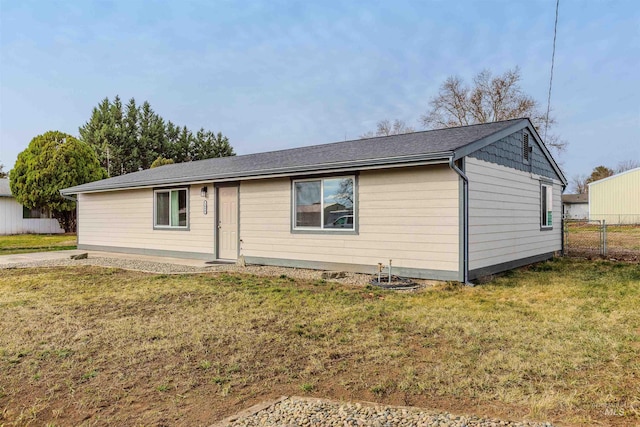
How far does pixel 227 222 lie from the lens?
1084 centimetres

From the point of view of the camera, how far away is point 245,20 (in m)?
13.8

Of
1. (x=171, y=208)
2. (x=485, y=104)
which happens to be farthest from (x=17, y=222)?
(x=485, y=104)

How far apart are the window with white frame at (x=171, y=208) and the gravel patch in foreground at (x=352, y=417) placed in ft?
31.7

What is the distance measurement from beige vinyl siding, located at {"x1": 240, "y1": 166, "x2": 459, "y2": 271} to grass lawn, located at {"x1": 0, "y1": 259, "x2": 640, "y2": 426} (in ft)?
2.95

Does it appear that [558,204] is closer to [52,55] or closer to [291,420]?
[291,420]

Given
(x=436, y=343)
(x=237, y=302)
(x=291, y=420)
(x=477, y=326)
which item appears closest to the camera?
(x=291, y=420)

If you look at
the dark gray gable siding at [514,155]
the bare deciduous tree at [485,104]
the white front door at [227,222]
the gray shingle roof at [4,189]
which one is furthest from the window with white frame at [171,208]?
the bare deciduous tree at [485,104]

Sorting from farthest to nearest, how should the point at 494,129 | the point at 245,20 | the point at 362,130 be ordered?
the point at 362,130, the point at 245,20, the point at 494,129

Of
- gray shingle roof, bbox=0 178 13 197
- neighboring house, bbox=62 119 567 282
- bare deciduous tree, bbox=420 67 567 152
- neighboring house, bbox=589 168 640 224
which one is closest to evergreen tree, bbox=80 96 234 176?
gray shingle roof, bbox=0 178 13 197

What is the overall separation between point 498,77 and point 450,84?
327cm

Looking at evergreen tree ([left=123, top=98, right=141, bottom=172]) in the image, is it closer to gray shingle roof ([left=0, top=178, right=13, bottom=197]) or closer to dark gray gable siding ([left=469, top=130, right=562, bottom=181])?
gray shingle roof ([left=0, top=178, right=13, bottom=197])

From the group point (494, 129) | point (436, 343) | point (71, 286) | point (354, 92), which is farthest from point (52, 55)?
point (436, 343)

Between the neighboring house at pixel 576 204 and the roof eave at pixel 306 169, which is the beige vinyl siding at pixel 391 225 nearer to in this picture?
the roof eave at pixel 306 169

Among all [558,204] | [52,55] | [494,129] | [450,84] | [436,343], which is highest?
[450,84]
